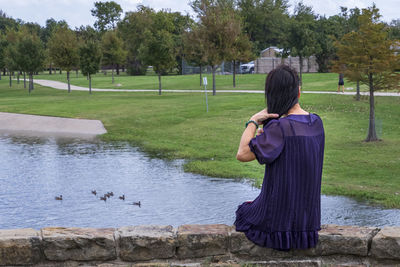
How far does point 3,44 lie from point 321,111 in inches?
1935

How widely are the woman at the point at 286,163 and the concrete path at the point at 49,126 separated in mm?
19752

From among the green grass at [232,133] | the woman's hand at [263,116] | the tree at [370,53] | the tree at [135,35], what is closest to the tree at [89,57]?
the green grass at [232,133]

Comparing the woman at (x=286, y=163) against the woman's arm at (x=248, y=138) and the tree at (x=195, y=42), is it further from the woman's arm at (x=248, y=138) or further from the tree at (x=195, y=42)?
the tree at (x=195, y=42)

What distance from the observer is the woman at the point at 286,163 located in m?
4.12

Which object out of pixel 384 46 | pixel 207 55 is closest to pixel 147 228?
pixel 384 46

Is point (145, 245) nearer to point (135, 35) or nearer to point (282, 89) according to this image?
point (282, 89)

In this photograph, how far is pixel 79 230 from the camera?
15.5 feet

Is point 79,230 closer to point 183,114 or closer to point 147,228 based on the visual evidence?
point 147,228

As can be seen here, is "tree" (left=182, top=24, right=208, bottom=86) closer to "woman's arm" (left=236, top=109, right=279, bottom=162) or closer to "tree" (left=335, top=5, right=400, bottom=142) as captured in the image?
"tree" (left=335, top=5, right=400, bottom=142)

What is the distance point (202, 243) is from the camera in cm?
452

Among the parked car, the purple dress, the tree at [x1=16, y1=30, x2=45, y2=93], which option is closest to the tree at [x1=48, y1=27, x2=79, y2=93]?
the tree at [x1=16, y1=30, x2=45, y2=93]

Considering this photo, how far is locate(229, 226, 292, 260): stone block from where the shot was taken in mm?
4426

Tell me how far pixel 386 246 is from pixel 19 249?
3031mm

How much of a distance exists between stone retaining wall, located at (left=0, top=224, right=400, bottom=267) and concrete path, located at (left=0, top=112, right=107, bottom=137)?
1913 cm
